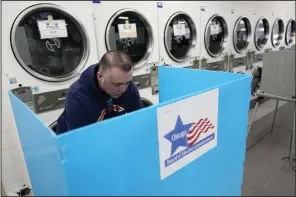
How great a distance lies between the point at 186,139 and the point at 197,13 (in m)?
2.56

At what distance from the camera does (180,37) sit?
9.77 ft

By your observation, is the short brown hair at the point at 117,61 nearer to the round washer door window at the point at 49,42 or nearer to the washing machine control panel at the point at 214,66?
the round washer door window at the point at 49,42

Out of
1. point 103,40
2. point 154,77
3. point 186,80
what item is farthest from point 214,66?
point 186,80

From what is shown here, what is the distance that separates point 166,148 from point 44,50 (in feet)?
5.47

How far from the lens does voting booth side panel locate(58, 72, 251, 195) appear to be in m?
0.56

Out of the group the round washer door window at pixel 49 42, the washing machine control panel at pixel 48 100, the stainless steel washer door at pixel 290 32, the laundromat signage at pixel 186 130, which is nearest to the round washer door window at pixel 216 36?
the round washer door window at pixel 49 42

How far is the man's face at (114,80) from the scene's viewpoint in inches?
45.7

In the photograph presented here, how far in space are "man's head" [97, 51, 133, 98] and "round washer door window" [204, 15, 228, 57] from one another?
2276 mm

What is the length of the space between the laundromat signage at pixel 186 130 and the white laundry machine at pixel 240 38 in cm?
315

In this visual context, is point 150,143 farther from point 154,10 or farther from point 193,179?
point 154,10

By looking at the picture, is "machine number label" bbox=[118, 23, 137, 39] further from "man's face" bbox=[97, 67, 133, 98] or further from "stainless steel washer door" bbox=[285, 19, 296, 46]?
"stainless steel washer door" bbox=[285, 19, 296, 46]

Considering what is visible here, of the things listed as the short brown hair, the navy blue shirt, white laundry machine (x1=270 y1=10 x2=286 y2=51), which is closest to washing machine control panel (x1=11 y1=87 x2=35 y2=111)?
the navy blue shirt

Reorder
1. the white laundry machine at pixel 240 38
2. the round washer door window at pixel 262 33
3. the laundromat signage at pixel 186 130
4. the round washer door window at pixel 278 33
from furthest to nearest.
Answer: the round washer door window at pixel 278 33 → the round washer door window at pixel 262 33 → the white laundry machine at pixel 240 38 → the laundromat signage at pixel 186 130

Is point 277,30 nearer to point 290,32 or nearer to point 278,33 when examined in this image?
point 278,33
